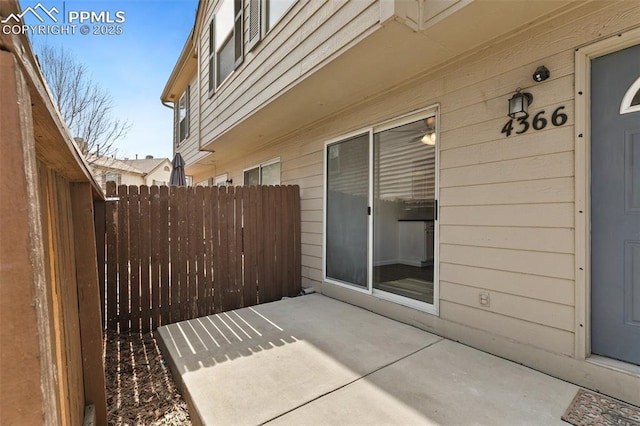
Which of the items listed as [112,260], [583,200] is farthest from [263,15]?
[583,200]

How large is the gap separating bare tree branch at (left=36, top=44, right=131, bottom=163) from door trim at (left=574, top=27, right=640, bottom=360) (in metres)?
8.82

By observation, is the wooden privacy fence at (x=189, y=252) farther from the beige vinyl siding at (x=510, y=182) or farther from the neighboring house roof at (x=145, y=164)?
the neighboring house roof at (x=145, y=164)

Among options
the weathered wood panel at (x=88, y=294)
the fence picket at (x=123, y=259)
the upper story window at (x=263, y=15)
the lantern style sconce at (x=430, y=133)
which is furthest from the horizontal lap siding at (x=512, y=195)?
the fence picket at (x=123, y=259)

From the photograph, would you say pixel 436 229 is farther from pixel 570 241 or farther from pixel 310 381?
pixel 310 381

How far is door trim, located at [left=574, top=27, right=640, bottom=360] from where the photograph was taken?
2076mm

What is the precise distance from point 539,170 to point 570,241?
1.81ft

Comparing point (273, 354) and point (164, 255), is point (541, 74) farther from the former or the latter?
point (164, 255)

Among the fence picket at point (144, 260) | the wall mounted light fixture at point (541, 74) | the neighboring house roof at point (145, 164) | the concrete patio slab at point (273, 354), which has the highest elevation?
the neighboring house roof at point (145, 164)

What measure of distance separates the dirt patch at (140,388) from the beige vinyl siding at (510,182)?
2.41 meters

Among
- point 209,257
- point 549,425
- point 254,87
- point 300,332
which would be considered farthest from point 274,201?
point 549,425

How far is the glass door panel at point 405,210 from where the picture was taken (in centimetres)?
313

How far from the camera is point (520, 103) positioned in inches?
91.8

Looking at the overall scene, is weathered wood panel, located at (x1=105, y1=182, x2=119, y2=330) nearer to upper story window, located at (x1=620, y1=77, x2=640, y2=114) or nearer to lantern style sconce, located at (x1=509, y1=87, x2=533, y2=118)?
lantern style sconce, located at (x1=509, y1=87, x2=533, y2=118)

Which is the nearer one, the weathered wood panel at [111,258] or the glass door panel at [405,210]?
the glass door panel at [405,210]
